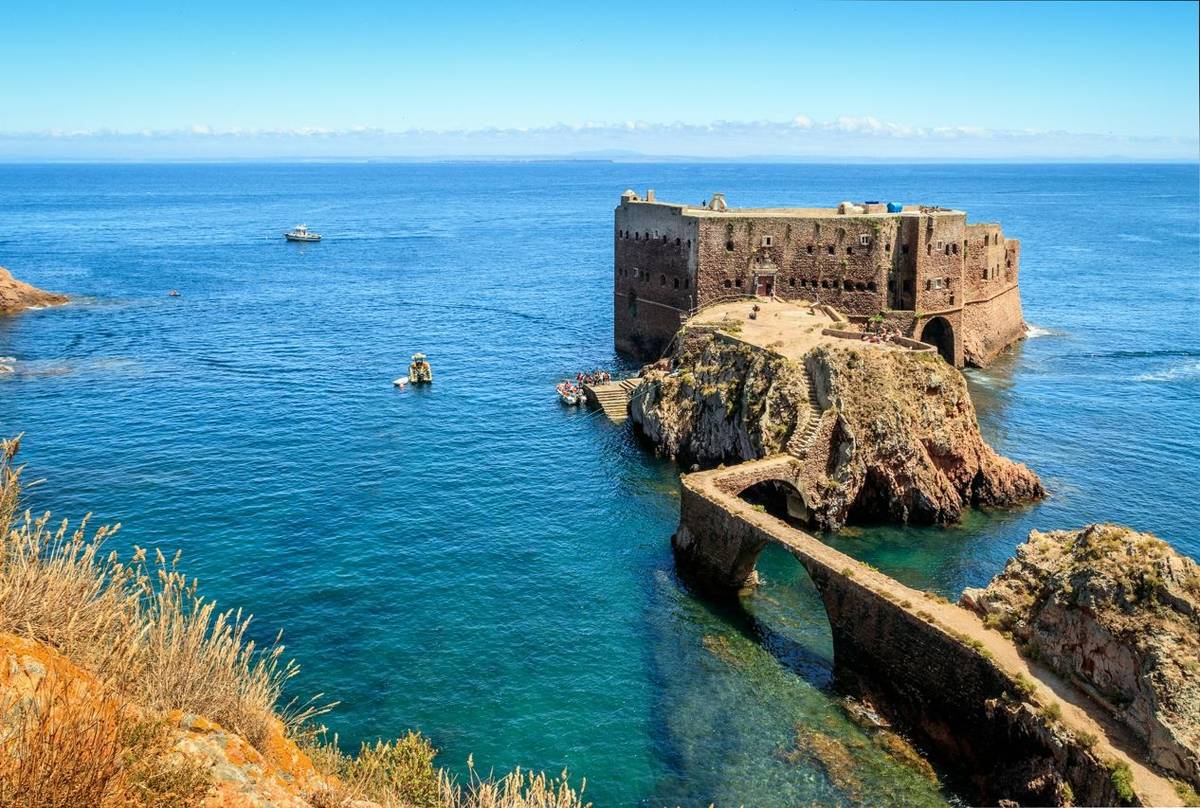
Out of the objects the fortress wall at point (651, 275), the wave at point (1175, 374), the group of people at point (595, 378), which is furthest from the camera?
the wave at point (1175, 374)

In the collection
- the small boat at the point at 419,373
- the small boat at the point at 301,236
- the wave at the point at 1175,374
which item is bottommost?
the wave at the point at 1175,374

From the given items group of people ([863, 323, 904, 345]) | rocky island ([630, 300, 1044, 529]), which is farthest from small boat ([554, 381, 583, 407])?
group of people ([863, 323, 904, 345])

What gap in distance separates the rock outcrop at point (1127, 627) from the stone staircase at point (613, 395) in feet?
135

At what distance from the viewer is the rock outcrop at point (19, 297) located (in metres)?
110

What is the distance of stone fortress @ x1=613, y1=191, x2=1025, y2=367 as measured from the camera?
Answer: 7519 cm

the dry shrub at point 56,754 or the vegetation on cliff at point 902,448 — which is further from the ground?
the dry shrub at point 56,754

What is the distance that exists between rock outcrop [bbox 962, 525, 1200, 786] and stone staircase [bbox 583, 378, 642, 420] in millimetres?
41277

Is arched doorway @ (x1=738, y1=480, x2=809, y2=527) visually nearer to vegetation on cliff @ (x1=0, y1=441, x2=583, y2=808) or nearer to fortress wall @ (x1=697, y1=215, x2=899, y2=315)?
fortress wall @ (x1=697, y1=215, x2=899, y2=315)

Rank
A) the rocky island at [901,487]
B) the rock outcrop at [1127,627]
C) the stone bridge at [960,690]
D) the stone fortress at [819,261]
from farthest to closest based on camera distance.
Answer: the stone fortress at [819,261] < the rocky island at [901,487] < the stone bridge at [960,690] < the rock outcrop at [1127,627]

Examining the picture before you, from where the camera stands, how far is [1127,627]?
1104 inches

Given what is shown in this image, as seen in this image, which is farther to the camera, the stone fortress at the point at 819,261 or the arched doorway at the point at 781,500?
the stone fortress at the point at 819,261

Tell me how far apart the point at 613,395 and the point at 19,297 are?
269ft

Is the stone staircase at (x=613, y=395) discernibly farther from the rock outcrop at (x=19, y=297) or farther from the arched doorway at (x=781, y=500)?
the rock outcrop at (x=19, y=297)

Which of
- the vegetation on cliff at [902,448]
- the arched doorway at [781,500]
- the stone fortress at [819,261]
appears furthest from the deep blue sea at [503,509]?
the stone fortress at [819,261]
